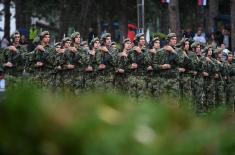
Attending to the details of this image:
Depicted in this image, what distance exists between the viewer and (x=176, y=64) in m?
18.9

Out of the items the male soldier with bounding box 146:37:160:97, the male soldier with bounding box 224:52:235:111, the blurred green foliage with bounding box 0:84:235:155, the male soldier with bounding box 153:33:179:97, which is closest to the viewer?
the blurred green foliage with bounding box 0:84:235:155

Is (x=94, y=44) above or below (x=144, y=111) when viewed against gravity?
above

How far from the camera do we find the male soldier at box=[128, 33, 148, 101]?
1895 cm

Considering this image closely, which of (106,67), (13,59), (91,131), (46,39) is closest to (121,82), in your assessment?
(106,67)

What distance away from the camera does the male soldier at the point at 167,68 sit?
1862 centimetres

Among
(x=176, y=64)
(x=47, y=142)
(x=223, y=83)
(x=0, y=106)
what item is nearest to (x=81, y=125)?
(x=47, y=142)

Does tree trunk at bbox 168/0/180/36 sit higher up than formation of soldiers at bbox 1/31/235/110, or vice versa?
tree trunk at bbox 168/0/180/36

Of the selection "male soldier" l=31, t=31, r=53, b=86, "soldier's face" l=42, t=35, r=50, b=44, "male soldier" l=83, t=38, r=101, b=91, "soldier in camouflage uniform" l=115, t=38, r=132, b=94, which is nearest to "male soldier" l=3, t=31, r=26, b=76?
"male soldier" l=31, t=31, r=53, b=86

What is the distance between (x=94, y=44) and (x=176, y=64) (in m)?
2.12

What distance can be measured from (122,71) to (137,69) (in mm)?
343

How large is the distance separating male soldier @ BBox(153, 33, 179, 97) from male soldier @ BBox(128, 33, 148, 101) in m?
0.33

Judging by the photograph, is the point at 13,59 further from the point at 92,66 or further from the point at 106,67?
the point at 106,67

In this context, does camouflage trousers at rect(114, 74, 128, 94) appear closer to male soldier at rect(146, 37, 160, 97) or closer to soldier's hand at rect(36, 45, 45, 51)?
male soldier at rect(146, 37, 160, 97)

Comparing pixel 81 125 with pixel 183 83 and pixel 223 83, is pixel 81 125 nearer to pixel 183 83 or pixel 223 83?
pixel 183 83
